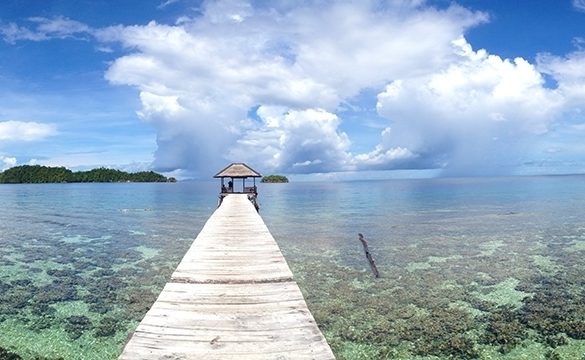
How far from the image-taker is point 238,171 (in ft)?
125

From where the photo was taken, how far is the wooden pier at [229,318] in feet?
15.2

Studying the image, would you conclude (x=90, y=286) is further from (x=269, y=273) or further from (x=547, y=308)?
(x=547, y=308)

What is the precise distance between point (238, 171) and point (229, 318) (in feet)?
108

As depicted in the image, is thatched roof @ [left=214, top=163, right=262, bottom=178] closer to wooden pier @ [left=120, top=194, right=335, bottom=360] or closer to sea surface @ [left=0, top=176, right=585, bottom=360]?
sea surface @ [left=0, top=176, right=585, bottom=360]

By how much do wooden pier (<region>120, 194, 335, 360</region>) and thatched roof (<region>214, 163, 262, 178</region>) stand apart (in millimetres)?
28366

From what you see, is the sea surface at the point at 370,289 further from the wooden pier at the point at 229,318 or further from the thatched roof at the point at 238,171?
the thatched roof at the point at 238,171

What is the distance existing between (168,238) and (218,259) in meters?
23.2

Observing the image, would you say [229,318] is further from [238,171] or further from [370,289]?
[238,171]

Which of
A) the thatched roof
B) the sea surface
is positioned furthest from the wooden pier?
the thatched roof

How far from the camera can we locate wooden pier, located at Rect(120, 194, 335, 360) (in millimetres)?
4637

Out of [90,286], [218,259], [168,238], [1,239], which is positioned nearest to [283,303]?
[218,259]

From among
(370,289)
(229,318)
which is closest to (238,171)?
(370,289)

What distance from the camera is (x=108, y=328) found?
1282cm

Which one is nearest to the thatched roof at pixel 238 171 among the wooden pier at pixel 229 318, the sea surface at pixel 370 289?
the sea surface at pixel 370 289
